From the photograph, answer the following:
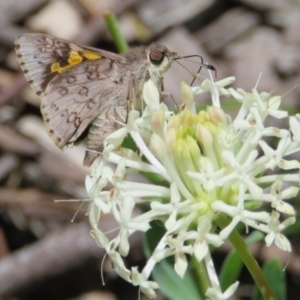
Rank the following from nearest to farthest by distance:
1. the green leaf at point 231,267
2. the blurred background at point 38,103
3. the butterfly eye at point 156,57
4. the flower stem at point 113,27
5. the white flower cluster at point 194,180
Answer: the white flower cluster at point 194,180 → the butterfly eye at point 156,57 → the green leaf at point 231,267 → the flower stem at point 113,27 → the blurred background at point 38,103

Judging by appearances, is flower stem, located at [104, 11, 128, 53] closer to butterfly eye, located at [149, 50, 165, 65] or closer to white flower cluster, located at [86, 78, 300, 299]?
butterfly eye, located at [149, 50, 165, 65]

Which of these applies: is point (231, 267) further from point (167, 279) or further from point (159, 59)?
point (159, 59)

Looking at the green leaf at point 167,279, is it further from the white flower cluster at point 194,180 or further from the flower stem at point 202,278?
the white flower cluster at point 194,180

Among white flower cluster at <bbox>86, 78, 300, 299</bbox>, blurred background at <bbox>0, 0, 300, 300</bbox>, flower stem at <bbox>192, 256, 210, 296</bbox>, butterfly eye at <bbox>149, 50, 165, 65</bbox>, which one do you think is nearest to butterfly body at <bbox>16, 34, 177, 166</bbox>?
butterfly eye at <bbox>149, 50, 165, 65</bbox>

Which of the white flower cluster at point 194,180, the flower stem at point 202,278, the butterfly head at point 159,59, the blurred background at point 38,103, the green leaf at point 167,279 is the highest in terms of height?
the butterfly head at point 159,59

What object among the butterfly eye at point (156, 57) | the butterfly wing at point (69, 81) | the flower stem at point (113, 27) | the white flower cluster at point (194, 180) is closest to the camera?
the white flower cluster at point (194, 180)

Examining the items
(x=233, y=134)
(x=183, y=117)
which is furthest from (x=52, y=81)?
(x=233, y=134)

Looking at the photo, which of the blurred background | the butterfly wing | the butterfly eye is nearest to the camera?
the butterfly eye

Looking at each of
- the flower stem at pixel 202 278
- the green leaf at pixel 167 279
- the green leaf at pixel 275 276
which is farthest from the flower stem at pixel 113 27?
the green leaf at pixel 275 276

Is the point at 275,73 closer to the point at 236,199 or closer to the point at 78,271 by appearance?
the point at 78,271
